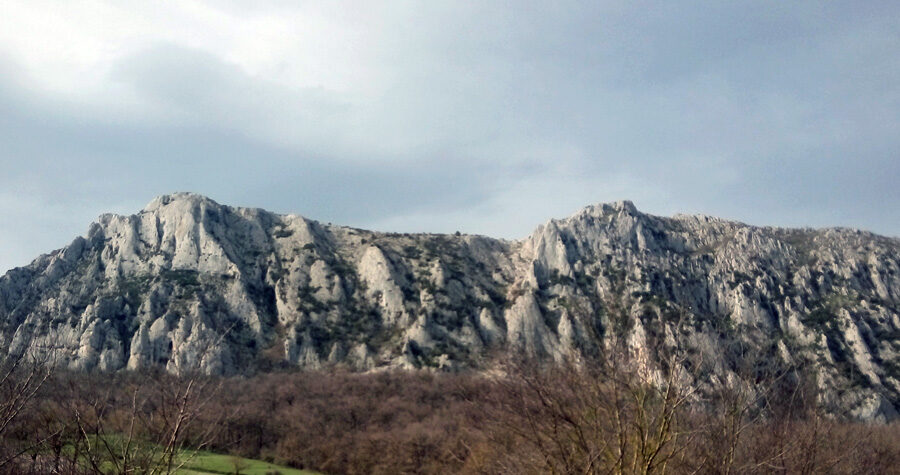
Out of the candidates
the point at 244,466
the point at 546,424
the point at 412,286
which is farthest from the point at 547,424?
the point at 412,286

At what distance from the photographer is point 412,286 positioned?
13662 cm

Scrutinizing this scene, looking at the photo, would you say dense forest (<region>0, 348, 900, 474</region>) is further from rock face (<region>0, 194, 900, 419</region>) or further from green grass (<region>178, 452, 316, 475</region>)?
rock face (<region>0, 194, 900, 419</region>)

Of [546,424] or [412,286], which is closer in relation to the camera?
[546,424]

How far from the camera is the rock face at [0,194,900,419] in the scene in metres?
114

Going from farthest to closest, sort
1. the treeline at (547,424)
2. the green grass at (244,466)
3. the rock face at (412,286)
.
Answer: the rock face at (412,286), the green grass at (244,466), the treeline at (547,424)

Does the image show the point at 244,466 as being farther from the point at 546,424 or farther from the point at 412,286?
the point at 412,286

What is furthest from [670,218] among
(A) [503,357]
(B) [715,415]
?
(A) [503,357]

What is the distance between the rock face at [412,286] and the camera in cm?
11362

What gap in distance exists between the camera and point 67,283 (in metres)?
126

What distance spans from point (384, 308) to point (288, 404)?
4195 cm

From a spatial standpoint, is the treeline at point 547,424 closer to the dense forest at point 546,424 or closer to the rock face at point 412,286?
the dense forest at point 546,424

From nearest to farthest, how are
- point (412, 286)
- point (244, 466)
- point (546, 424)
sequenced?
point (546, 424) < point (244, 466) < point (412, 286)

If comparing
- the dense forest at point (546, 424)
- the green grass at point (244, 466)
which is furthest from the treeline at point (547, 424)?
the green grass at point (244, 466)

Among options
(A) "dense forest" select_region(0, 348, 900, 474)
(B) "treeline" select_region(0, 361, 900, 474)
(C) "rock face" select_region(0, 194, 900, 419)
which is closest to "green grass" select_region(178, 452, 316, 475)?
(B) "treeline" select_region(0, 361, 900, 474)
